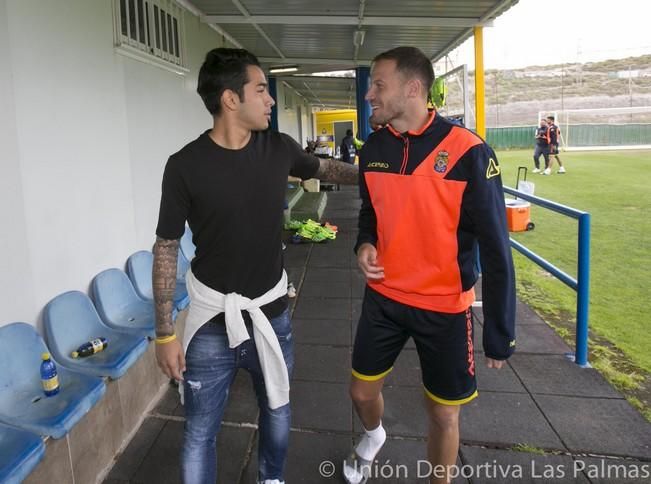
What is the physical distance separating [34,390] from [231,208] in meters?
1.54

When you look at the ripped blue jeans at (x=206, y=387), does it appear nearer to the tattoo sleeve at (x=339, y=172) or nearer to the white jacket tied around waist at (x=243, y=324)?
the white jacket tied around waist at (x=243, y=324)

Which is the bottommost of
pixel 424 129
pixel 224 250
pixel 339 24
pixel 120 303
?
pixel 120 303

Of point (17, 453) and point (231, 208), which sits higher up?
point (231, 208)

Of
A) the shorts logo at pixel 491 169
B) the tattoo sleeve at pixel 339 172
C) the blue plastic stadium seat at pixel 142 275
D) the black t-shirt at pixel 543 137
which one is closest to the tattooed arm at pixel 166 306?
the tattoo sleeve at pixel 339 172

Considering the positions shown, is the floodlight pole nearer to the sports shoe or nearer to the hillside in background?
→ the sports shoe

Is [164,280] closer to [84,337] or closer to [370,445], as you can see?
[370,445]

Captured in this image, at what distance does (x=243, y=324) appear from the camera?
192 cm

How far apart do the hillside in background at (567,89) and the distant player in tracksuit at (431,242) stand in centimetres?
5665

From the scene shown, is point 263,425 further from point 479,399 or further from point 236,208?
point 479,399

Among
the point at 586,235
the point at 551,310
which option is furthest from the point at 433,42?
the point at 586,235

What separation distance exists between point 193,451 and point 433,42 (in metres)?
8.27

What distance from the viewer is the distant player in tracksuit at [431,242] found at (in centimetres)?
195

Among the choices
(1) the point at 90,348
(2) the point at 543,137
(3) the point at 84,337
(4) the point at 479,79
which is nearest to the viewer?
(1) the point at 90,348

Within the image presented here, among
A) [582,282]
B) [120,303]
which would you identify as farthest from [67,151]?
[582,282]
